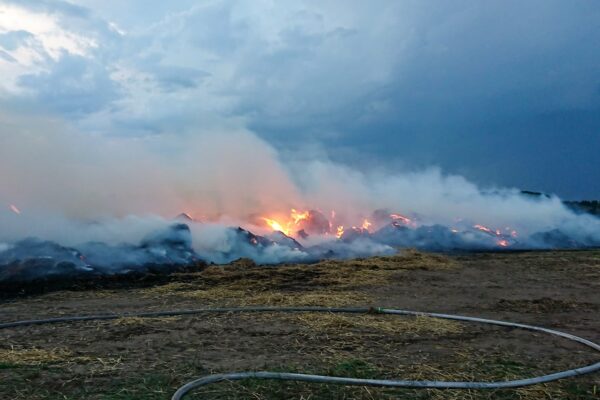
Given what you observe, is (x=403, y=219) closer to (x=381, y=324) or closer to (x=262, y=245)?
(x=262, y=245)

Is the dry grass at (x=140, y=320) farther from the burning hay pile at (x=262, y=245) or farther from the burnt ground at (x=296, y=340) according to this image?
the burning hay pile at (x=262, y=245)

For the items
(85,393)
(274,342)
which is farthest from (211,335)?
(85,393)

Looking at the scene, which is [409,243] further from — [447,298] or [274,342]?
[274,342]

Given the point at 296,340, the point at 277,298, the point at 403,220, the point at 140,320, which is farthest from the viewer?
the point at 403,220

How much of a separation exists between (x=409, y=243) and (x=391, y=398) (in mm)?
21425

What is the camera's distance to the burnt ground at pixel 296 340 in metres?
5.12

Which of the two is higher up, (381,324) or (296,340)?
(381,324)

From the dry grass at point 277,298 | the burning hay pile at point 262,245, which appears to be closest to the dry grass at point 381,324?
the dry grass at point 277,298

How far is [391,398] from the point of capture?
4.82 m

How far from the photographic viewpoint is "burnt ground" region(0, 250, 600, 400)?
5.12 meters

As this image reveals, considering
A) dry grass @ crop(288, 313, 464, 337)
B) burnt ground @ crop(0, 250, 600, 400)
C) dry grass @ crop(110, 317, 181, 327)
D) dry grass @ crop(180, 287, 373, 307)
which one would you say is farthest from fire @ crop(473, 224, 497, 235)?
dry grass @ crop(110, 317, 181, 327)

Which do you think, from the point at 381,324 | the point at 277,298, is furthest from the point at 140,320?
the point at 381,324

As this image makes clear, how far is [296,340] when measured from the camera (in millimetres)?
7008

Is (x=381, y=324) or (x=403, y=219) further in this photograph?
(x=403, y=219)
